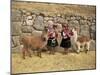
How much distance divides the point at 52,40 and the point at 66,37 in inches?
7.4

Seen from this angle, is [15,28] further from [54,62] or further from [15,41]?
[54,62]

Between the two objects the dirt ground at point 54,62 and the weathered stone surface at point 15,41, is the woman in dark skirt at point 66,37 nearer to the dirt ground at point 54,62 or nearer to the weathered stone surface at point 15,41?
the dirt ground at point 54,62

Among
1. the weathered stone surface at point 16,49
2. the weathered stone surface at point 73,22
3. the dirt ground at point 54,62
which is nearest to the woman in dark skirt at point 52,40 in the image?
the dirt ground at point 54,62

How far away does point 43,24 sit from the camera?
2578mm

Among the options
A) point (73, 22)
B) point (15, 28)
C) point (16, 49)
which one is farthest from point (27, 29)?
point (73, 22)

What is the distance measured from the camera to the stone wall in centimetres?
245

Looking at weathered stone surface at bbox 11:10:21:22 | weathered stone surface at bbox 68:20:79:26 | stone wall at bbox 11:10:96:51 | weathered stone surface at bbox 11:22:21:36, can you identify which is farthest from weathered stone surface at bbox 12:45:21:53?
weathered stone surface at bbox 68:20:79:26

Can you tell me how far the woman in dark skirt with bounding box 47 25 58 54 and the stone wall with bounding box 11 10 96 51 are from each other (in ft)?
0.38

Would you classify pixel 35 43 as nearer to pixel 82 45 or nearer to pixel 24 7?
pixel 24 7

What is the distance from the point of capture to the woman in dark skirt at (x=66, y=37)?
8.78ft

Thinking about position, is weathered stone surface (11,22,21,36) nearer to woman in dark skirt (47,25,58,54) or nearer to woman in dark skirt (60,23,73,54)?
woman in dark skirt (47,25,58,54)

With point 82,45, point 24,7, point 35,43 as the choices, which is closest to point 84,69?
point 82,45

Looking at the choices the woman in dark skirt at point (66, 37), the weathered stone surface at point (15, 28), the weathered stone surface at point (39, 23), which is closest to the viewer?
the weathered stone surface at point (15, 28)

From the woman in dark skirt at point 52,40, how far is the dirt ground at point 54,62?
0.29ft
